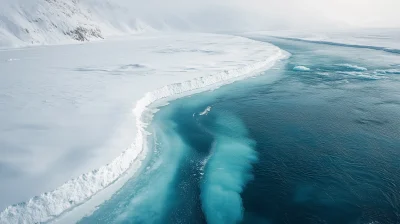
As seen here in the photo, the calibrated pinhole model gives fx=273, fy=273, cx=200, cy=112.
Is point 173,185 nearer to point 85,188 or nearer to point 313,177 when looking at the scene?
point 85,188

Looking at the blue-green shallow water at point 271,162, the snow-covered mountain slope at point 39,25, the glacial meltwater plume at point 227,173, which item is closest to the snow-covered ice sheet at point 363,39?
the blue-green shallow water at point 271,162

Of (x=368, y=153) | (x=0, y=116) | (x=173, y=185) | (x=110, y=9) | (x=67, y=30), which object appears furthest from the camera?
(x=110, y=9)

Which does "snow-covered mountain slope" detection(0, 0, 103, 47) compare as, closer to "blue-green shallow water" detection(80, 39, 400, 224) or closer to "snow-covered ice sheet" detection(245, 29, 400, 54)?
"blue-green shallow water" detection(80, 39, 400, 224)

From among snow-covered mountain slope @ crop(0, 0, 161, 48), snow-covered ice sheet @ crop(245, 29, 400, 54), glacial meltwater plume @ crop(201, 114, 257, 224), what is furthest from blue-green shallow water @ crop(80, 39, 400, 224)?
snow-covered mountain slope @ crop(0, 0, 161, 48)

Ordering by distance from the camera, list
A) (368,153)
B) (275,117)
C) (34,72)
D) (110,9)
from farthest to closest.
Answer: (110,9) → (34,72) → (275,117) → (368,153)

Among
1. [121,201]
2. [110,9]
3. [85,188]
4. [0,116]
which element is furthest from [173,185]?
[110,9]

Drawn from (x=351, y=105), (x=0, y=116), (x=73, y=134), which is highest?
(x=0, y=116)

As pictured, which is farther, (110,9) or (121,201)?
(110,9)
